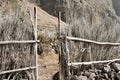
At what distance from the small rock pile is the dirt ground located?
71.3 inches

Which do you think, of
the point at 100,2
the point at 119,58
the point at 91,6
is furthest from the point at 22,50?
the point at 100,2

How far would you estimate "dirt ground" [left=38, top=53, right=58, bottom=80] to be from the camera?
472 inches

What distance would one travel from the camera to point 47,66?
1338 cm

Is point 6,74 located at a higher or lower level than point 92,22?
lower

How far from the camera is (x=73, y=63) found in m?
9.62

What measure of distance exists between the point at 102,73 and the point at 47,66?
349 cm

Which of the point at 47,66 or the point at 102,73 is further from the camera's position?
the point at 47,66

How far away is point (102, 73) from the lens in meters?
10.4

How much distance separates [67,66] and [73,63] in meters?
0.29

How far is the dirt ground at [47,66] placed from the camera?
12.0m

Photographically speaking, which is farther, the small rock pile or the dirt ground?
the dirt ground

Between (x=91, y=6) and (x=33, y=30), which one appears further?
(x=91, y=6)

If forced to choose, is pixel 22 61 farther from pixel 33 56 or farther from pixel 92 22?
pixel 92 22

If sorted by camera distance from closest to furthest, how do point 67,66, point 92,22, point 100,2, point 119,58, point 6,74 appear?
point 6,74 < point 67,66 < point 92,22 < point 119,58 < point 100,2
